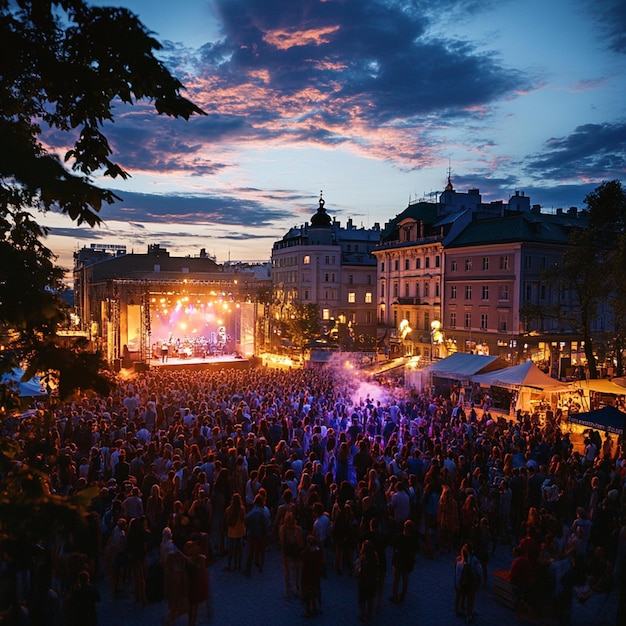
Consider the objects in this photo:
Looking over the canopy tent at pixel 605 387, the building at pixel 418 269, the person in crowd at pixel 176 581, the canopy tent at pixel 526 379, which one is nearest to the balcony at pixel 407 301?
the building at pixel 418 269

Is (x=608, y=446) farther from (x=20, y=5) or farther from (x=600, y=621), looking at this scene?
(x=20, y=5)

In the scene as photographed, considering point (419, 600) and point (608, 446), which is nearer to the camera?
point (419, 600)

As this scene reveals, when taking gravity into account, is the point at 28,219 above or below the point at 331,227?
below

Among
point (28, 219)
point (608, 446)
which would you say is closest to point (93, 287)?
point (608, 446)

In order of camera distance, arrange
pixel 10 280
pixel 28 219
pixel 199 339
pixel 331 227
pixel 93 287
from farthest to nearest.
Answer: pixel 331 227, pixel 93 287, pixel 199 339, pixel 28 219, pixel 10 280

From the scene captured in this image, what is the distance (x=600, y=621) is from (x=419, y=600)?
2.75 m

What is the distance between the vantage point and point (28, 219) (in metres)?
4.90

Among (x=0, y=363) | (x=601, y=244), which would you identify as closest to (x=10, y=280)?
(x=0, y=363)

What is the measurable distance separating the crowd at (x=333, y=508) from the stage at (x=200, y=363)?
784 inches

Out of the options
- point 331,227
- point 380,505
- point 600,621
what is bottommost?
point 600,621

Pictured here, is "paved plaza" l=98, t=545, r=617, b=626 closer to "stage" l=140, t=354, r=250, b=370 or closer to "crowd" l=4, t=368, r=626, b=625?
"crowd" l=4, t=368, r=626, b=625

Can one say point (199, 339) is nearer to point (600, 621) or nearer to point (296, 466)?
point (296, 466)

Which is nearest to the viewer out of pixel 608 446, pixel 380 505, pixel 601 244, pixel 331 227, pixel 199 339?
pixel 380 505

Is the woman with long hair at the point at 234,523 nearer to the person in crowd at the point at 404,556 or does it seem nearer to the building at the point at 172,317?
the person in crowd at the point at 404,556
